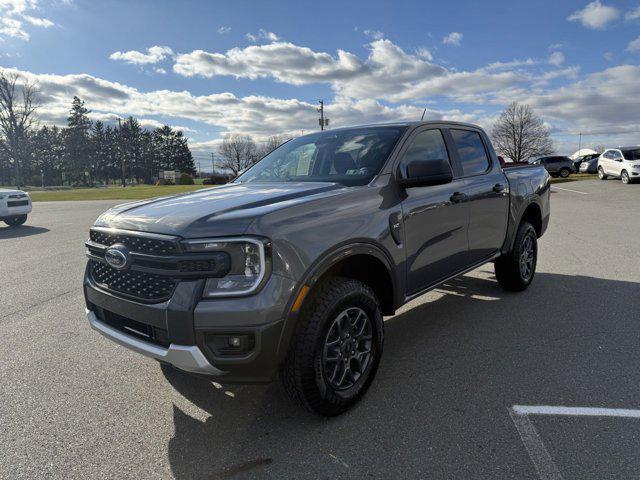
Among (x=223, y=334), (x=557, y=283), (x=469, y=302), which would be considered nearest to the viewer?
(x=223, y=334)

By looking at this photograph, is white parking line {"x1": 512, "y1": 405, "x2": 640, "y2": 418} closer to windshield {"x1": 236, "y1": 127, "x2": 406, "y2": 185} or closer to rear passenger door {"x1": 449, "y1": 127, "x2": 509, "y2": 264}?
rear passenger door {"x1": 449, "y1": 127, "x2": 509, "y2": 264}

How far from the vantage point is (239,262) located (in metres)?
2.32

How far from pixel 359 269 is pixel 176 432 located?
1562 millimetres

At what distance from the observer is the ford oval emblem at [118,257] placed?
2.55 metres

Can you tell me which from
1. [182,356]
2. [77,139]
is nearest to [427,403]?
[182,356]

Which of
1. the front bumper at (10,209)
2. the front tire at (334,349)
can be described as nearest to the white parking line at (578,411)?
the front tire at (334,349)

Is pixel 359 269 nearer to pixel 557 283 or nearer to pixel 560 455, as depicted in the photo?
pixel 560 455

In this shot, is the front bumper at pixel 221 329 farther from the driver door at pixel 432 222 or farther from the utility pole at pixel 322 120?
the utility pole at pixel 322 120

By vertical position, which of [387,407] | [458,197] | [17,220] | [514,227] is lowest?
[387,407]

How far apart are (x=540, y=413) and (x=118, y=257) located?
9.04 feet

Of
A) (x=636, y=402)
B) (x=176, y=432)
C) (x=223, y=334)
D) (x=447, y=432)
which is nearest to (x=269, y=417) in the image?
(x=176, y=432)

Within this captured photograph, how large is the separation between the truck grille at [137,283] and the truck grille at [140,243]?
14 cm

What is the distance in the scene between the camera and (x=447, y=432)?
8.68 feet

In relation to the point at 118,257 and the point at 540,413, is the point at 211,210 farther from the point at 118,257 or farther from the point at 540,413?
the point at 540,413
